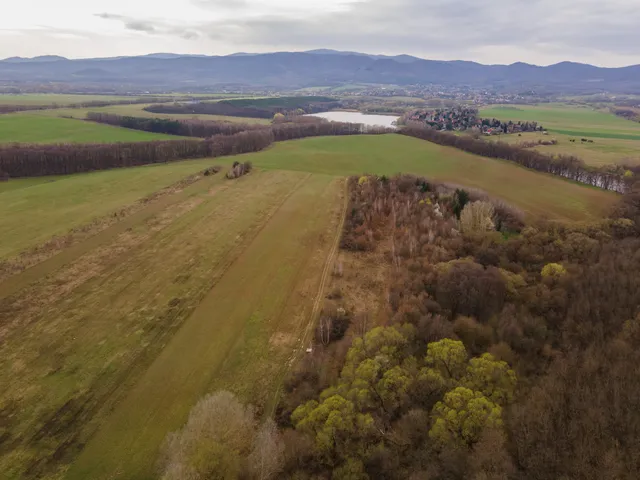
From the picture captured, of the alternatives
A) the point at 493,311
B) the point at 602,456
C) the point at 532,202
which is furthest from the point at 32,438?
the point at 532,202

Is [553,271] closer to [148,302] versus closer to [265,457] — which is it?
[265,457]

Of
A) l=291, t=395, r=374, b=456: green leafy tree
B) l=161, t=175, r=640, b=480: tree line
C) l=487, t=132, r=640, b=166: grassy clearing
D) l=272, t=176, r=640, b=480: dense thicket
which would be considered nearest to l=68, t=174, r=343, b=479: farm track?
l=161, t=175, r=640, b=480: tree line

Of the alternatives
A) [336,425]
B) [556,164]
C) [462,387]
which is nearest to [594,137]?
[556,164]

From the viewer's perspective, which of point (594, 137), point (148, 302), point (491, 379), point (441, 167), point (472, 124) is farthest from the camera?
point (472, 124)

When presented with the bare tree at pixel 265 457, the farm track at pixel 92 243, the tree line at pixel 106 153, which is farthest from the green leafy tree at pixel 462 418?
the tree line at pixel 106 153

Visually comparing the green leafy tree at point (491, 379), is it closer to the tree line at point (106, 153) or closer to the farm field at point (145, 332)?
the farm field at point (145, 332)

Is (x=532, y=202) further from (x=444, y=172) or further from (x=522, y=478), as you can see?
(x=522, y=478)

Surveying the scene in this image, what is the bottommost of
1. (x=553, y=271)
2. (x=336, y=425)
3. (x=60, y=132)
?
(x=336, y=425)

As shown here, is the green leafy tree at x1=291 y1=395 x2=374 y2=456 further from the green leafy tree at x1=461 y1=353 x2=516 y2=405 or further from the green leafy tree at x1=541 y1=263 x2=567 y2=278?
the green leafy tree at x1=541 y1=263 x2=567 y2=278
